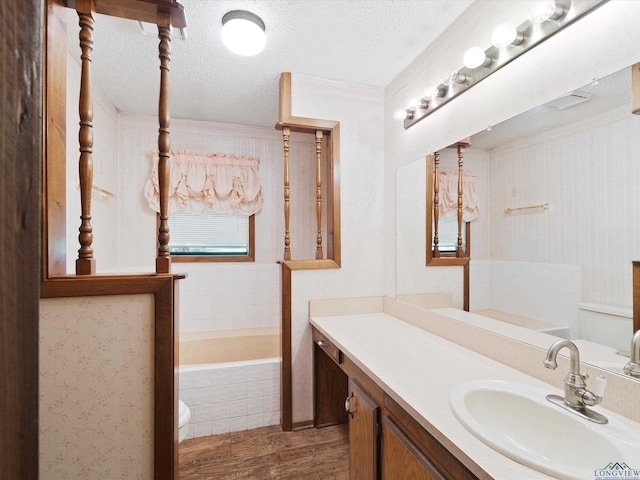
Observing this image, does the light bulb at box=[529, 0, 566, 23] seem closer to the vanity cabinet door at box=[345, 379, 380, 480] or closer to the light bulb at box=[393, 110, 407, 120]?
the light bulb at box=[393, 110, 407, 120]

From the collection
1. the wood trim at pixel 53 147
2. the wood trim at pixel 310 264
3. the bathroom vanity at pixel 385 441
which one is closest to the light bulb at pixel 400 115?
the wood trim at pixel 310 264

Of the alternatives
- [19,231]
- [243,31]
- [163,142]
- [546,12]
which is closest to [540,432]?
[19,231]

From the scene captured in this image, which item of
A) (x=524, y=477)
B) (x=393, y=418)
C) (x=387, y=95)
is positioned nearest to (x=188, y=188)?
(x=387, y=95)

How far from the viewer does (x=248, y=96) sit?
2502 millimetres

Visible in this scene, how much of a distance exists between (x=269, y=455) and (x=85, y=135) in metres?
1.95

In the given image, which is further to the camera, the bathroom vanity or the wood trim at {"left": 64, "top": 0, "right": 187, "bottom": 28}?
the wood trim at {"left": 64, "top": 0, "right": 187, "bottom": 28}

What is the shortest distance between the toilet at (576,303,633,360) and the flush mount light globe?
1.83m

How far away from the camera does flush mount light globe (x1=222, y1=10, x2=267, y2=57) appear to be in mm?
1531

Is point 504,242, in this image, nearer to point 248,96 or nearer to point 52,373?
point 52,373

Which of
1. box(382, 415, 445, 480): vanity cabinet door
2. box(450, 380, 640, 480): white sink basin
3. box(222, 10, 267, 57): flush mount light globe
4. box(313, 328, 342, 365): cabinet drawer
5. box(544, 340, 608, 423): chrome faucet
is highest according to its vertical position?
box(222, 10, 267, 57): flush mount light globe

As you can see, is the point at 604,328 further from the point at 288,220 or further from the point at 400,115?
the point at 288,220

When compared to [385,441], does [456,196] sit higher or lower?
higher

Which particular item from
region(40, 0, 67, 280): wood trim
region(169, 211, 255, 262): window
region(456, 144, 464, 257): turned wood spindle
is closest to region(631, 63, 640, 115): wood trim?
region(456, 144, 464, 257): turned wood spindle

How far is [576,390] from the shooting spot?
3.00 ft
